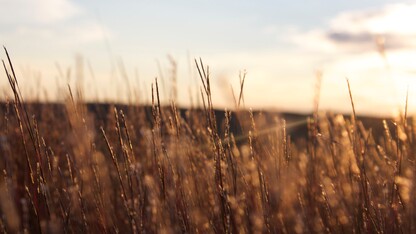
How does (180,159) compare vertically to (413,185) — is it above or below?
above

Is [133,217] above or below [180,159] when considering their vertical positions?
below

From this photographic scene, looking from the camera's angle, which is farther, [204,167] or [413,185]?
[204,167]

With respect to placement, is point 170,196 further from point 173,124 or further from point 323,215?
point 323,215

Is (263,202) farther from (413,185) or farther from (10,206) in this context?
(10,206)

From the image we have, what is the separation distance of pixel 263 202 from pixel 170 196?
28 centimetres

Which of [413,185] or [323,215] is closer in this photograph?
[413,185]

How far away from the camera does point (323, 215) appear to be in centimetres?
214

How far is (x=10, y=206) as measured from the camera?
1.26 metres

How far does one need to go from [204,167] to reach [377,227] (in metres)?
0.76

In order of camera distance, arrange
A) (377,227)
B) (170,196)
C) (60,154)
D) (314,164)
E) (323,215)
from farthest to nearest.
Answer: (60,154) → (314,164) → (323,215) → (377,227) → (170,196)

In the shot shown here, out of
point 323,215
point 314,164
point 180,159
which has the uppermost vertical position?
point 180,159

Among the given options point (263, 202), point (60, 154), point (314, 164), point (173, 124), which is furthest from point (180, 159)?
point (60, 154)

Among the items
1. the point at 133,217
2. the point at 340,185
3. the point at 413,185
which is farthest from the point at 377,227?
the point at 133,217

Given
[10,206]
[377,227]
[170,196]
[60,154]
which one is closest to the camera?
[10,206]
